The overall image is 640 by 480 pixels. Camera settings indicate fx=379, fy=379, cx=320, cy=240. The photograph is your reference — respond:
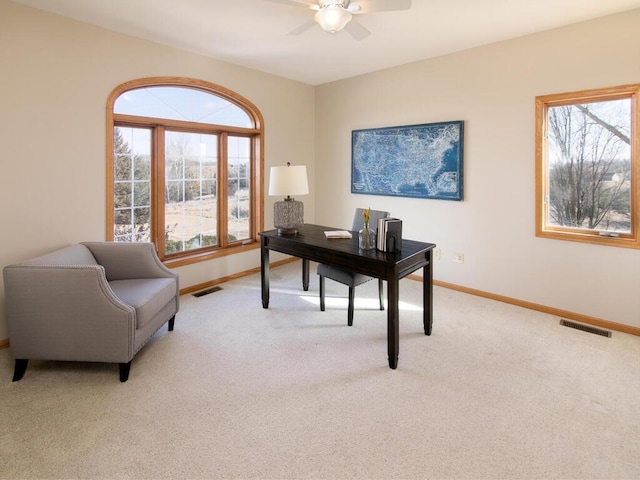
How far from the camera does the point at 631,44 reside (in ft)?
9.34

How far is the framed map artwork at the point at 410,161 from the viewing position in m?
3.94

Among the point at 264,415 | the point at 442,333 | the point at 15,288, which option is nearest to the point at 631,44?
the point at 442,333

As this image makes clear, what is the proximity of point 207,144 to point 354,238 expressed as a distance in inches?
86.2

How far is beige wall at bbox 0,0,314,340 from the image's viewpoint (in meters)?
2.73

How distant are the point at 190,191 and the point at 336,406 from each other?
2925mm

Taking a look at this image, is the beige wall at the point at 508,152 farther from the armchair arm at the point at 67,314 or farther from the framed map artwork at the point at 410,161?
the armchair arm at the point at 67,314

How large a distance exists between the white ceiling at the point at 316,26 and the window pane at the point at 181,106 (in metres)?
0.43

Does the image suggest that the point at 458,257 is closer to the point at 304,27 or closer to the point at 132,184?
the point at 304,27

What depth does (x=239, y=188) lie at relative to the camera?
15.3 feet

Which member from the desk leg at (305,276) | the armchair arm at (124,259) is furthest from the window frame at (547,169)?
the armchair arm at (124,259)

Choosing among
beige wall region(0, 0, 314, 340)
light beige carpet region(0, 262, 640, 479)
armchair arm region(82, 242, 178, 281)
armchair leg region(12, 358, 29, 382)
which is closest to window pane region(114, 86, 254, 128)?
beige wall region(0, 0, 314, 340)

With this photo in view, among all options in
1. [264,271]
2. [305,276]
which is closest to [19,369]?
[264,271]

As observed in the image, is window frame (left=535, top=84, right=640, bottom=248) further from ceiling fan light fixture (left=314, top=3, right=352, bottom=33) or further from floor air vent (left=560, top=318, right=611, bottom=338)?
ceiling fan light fixture (left=314, top=3, right=352, bottom=33)

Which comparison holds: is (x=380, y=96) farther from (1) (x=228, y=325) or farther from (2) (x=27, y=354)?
(2) (x=27, y=354)
